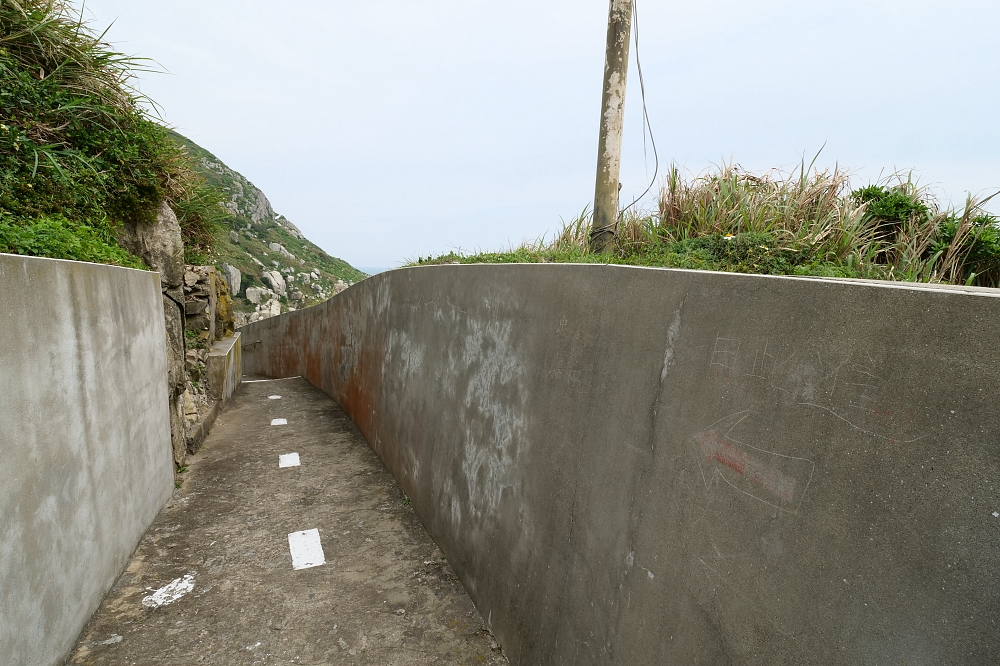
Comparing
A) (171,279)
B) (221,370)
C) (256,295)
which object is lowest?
(221,370)

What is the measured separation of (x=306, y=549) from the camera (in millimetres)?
3682

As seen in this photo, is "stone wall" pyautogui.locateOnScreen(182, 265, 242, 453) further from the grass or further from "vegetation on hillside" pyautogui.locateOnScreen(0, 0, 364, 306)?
the grass

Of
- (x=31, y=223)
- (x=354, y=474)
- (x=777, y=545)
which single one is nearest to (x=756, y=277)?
(x=777, y=545)

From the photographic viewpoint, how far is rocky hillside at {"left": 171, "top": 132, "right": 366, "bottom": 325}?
35219 millimetres

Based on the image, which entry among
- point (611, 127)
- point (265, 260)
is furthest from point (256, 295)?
point (611, 127)

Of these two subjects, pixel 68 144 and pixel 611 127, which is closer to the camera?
pixel 611 127

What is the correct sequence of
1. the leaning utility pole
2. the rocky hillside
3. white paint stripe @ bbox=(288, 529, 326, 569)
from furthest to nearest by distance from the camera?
the rocky hillside
the leaning utility pole
white paint stripe @ bbox=(288, 529, 326, 569)

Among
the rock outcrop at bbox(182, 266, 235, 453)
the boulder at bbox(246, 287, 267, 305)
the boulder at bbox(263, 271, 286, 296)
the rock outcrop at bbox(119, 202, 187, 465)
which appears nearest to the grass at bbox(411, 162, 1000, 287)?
the rock outcrop at bbox(119, 202, 187, 465)

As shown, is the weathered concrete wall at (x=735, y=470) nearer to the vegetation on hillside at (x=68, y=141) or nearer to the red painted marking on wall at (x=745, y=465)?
the red painted marking on wall at (x=745, y=465)

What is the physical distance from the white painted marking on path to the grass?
3.37 metres

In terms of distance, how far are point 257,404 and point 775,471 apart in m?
8.39

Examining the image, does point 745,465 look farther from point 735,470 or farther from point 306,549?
point 306,549

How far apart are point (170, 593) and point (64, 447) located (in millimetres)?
1253

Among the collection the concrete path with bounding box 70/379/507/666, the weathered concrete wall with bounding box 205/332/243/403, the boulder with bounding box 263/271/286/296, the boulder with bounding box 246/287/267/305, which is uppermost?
the boulder with bounding box 263/271/286/296
